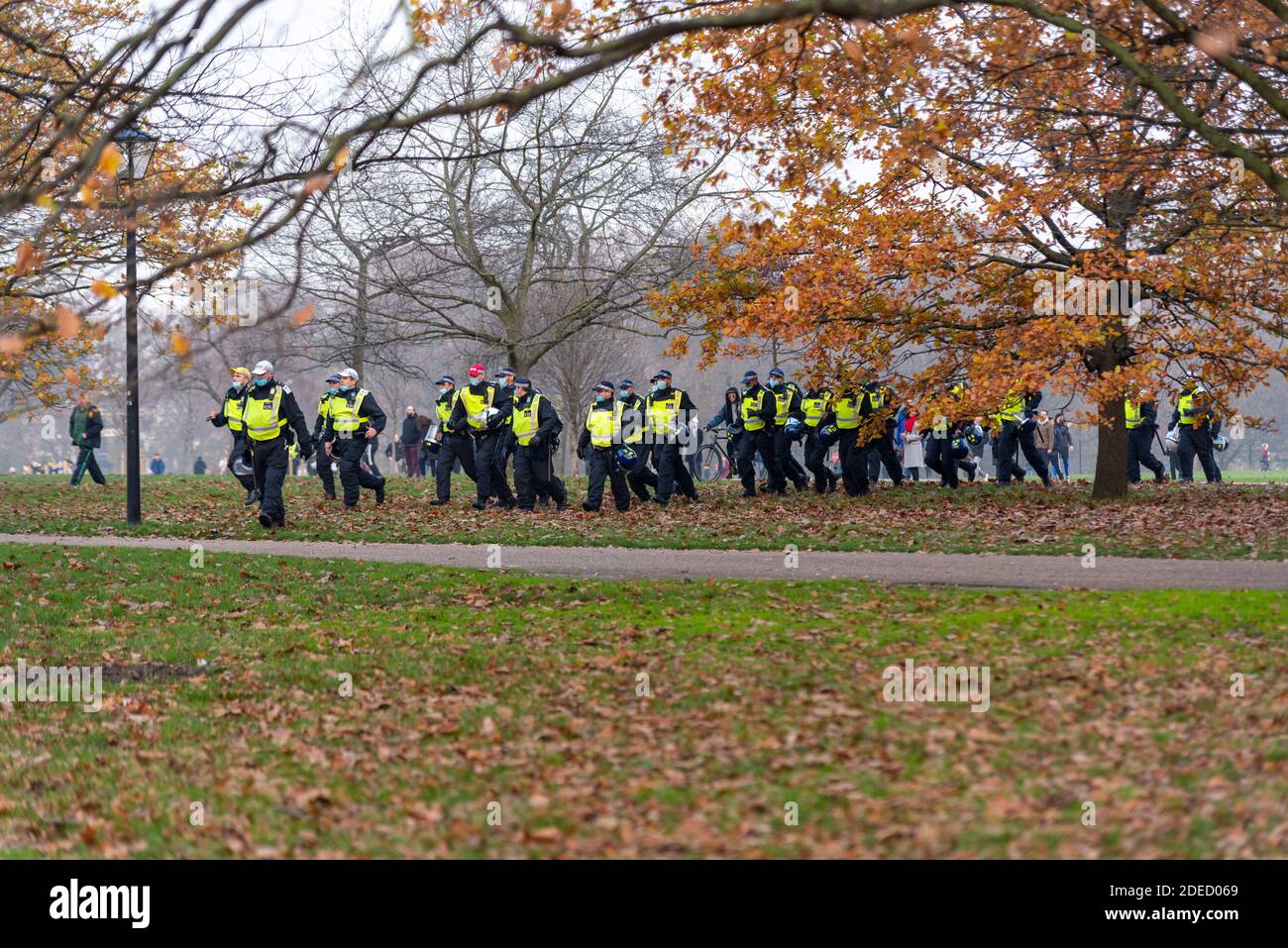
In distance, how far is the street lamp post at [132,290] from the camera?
23.6 ft

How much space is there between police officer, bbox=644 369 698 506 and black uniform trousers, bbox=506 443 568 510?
151 cm

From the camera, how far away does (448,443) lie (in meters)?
22.5

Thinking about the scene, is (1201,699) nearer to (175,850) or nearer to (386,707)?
(386,707)

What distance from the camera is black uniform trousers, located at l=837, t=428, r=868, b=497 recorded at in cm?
2266

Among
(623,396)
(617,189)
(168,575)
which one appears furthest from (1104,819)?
(617,189)

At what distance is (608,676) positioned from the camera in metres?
8.79

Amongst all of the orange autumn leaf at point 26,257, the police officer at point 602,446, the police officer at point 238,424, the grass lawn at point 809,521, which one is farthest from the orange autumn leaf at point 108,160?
the police officer at point 602,446

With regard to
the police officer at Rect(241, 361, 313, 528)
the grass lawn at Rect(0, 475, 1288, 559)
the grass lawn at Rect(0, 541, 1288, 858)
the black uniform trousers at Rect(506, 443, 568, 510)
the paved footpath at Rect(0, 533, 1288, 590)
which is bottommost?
the grass lawn at Rect(0, 541, 1288, 858)

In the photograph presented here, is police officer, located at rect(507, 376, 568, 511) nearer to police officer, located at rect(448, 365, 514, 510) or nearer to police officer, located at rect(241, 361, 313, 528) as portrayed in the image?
police officer, located at rect(448, 365, 514, 510)

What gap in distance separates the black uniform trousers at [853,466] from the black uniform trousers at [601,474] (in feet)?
12.5

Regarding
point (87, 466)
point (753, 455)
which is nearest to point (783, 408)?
point (753, 455)

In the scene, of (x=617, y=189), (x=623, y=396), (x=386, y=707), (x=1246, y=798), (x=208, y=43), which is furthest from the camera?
(x=617, y=189)

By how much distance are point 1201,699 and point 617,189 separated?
2291 cm

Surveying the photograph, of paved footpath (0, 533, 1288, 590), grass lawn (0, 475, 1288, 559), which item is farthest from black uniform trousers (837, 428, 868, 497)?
paved footpath (0, 533, 1288, 590)
